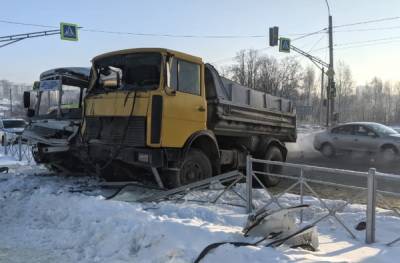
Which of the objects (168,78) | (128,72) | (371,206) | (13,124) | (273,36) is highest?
(273,36)

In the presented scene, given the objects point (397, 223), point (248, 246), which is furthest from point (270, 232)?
point (397, 223)

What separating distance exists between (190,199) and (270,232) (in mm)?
3203

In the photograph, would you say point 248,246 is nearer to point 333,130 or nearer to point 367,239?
point 367,239

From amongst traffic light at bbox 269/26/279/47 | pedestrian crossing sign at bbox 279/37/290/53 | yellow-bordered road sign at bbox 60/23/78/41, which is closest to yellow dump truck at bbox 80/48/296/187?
yellow-bordered road sign at bbox 60/23/78/41

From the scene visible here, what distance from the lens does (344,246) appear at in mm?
6090

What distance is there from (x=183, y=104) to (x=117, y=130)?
4.29ft

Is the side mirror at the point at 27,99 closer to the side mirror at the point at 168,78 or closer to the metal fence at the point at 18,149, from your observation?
the side mirror at the point at 168,78

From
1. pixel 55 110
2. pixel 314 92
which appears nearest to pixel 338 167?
pixel 55 110

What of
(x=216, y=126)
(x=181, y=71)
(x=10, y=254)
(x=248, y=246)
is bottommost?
(x=10, y=254)

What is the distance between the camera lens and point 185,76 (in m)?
9.27

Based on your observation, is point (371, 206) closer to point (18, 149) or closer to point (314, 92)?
point (18, 149)

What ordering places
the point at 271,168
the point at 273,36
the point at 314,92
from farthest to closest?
the point at 314,92 < the point at 273,36 < the point at 271,168

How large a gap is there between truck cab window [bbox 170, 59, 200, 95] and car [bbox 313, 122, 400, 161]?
1214 cm

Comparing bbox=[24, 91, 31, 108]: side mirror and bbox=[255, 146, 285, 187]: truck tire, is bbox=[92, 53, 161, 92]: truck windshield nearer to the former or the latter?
bbox=[24, 91, 31, 108]: side mirror
